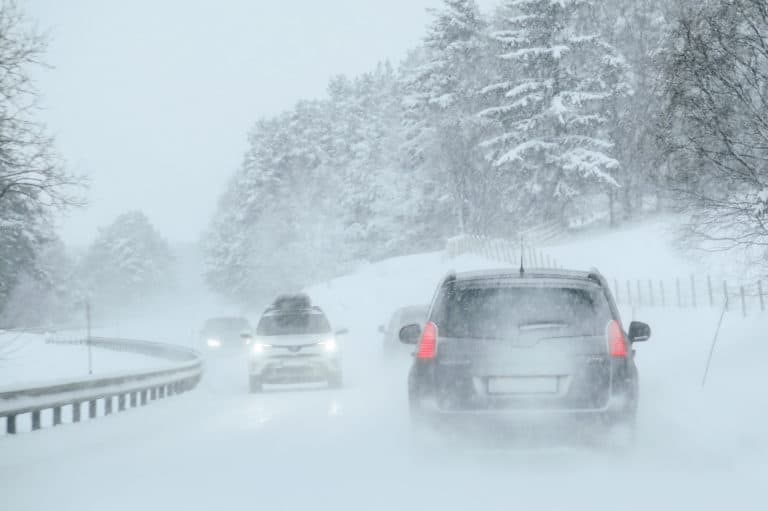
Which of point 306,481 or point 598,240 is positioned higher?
point 598,240

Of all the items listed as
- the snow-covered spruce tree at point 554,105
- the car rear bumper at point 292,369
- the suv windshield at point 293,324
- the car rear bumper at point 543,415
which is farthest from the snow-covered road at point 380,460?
the snow-covered spruce tree at point 554,105

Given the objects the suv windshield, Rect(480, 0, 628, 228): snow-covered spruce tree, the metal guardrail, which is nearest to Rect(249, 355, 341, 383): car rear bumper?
the suv windshield

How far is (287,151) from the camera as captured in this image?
3194 inches

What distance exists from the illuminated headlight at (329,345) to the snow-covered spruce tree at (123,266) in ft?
356

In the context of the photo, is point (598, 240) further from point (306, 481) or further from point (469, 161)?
point (306, 481)

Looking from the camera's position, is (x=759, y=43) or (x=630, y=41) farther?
(x=630, y=41)

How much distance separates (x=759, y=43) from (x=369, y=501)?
11.1 meters

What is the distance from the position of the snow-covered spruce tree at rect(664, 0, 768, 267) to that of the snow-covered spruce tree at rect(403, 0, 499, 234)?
41.7 m

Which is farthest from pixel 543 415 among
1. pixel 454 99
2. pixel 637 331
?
pixel 454 99

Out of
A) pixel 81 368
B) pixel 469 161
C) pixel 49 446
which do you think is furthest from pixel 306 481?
pixel 469 161

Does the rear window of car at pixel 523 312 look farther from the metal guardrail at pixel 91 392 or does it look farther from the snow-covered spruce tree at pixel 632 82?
the snow-covered spruce tree at pixel 632 82

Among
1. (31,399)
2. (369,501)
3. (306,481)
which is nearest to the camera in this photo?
(369,501)

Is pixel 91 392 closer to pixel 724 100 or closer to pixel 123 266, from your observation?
pixel 724 100

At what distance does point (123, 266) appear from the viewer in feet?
415
